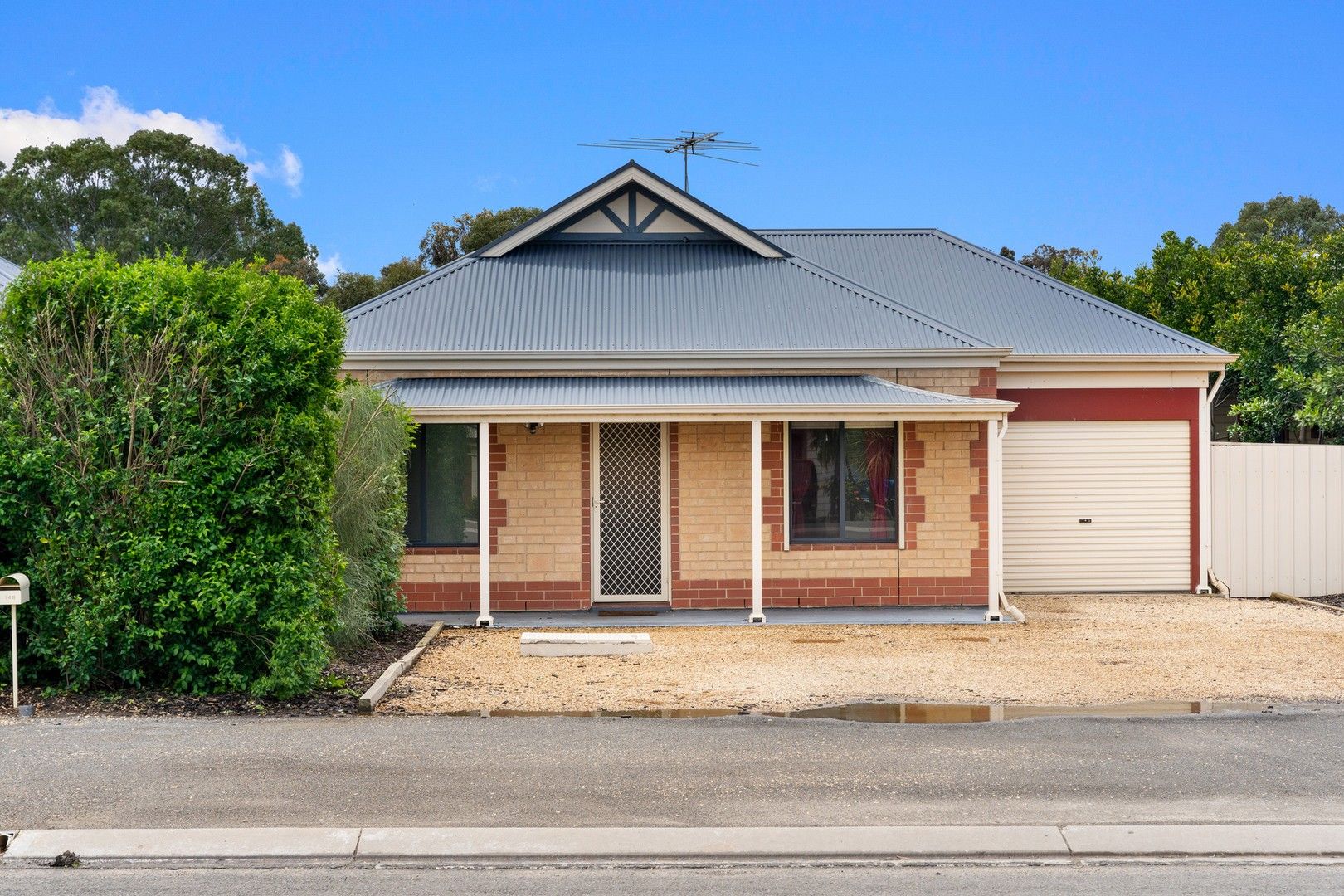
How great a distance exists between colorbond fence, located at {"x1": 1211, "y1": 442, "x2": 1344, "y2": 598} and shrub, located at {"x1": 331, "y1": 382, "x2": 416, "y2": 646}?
1048 centimetres

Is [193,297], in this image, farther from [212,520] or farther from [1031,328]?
[1031,328]

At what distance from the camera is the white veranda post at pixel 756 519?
13.4 metres

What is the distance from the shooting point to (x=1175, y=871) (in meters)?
5.79

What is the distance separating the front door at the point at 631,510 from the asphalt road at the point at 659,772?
20.7 feet

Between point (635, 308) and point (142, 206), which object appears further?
point (142, 206)

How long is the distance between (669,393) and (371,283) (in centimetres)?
3485

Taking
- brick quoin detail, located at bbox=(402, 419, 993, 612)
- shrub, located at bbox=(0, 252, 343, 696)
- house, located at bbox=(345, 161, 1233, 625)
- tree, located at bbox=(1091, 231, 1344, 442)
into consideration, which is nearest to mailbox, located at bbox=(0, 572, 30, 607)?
shrub, located at bbox=(0, 252, 343, 696)

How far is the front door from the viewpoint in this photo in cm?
1468

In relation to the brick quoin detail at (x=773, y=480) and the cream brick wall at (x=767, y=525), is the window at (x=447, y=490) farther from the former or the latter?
the brick quoin detail at (x=773, y=480)

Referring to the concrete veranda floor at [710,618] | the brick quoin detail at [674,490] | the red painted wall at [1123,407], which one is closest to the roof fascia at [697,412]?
the brick quoin detail at [674,490]

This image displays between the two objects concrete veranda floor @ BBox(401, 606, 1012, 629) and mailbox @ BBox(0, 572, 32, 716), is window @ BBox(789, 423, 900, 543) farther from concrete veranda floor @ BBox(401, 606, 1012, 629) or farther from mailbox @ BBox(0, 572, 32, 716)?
mailbox @ BBox(0, 572, 32, 716)

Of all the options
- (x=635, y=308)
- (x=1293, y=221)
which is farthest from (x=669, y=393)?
(x=1293, y=221)

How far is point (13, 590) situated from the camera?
28.0ft

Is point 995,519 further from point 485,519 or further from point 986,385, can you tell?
point 485,519
